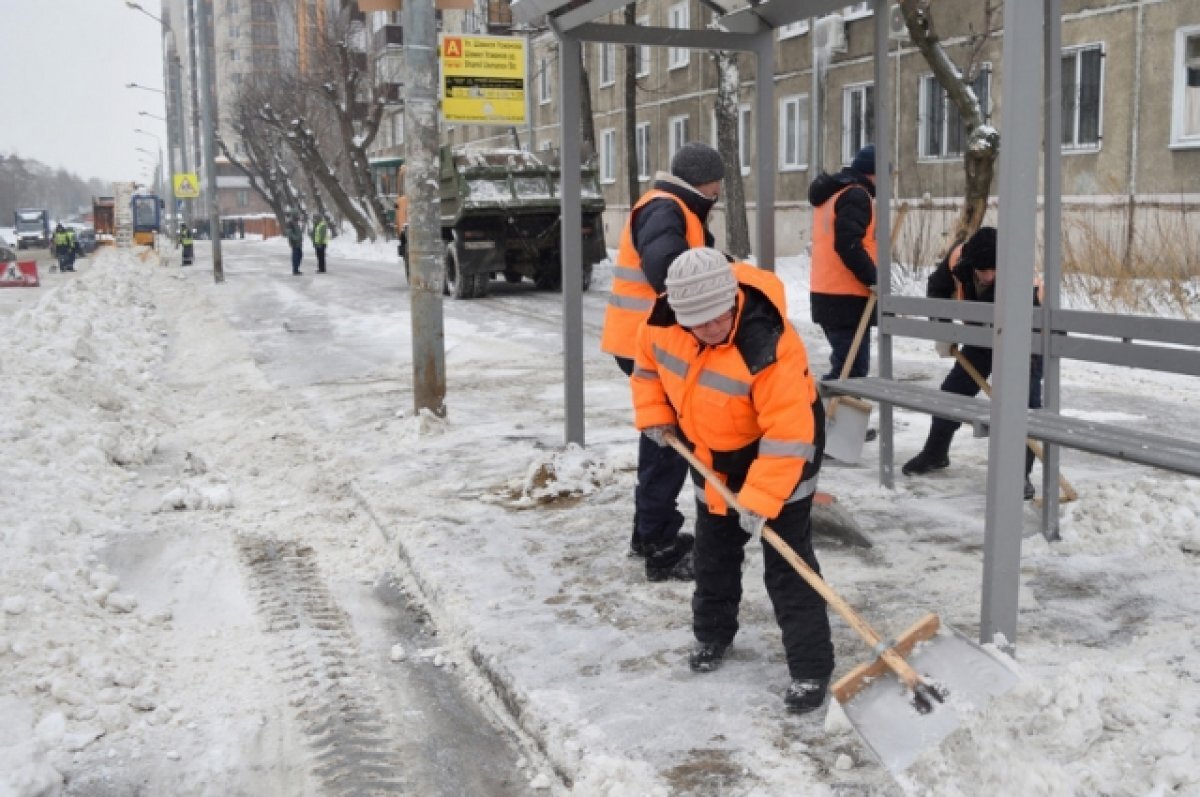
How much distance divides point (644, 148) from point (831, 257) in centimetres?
2538

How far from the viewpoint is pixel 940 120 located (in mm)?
20250

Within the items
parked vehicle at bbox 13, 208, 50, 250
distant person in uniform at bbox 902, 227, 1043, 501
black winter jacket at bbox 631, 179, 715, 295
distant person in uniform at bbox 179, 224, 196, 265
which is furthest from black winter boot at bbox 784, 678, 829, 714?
parked vehicle at bbox 13, 208, 50, 250

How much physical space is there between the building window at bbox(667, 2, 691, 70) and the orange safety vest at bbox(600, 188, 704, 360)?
24421mm

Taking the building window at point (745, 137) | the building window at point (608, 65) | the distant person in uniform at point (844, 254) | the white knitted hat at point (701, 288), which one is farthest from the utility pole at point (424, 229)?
the building window at point (608, 65)

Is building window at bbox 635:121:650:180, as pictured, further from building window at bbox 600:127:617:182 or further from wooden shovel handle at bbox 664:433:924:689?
wooden shovel handle at bbox 664:433:924:689

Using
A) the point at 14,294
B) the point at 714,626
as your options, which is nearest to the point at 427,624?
the point at 714,626

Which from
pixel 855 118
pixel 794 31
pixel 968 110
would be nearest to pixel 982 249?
pixel 968 110

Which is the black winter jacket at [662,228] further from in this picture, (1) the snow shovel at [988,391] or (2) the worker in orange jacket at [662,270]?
(1) the snow shovel at [988,391]

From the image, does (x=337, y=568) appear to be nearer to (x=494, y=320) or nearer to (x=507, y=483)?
(x=507, y=483)

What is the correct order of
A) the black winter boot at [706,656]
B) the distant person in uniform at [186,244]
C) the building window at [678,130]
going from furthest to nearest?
1. the distant person in uniform at [186,244]
2. the building window at [678,130]
3. the black winter boot at [706,656]

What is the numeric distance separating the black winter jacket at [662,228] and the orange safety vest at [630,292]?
3 cm

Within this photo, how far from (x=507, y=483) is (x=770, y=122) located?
237cm

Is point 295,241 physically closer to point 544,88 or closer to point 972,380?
point 544,88

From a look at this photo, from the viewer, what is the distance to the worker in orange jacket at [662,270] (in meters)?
4.58
